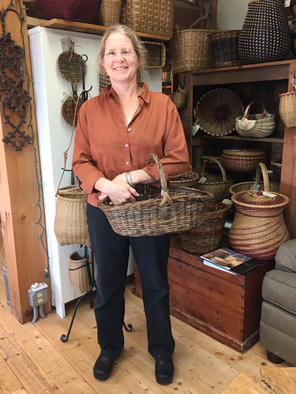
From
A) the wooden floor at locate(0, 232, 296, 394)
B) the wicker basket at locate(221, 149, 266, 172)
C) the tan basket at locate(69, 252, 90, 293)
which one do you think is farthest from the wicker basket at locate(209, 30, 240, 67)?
the wooden floor at locate(0, 232, 296, 394)

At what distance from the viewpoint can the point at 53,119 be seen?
2.07m

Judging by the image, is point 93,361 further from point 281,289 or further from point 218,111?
point 218,111

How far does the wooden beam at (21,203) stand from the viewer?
1.97m

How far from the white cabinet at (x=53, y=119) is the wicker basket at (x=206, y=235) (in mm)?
695

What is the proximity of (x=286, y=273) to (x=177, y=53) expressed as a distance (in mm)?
1705

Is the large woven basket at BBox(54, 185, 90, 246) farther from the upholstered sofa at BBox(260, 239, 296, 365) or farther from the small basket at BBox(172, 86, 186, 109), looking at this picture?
the small basket at BBox(172, 86, 186, 109)

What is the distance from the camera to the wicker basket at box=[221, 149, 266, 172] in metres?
2.57

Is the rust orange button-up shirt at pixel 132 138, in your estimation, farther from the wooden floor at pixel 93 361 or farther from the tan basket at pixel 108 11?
the wooden floor at pixel 93 361

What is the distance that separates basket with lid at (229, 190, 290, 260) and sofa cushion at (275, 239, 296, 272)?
4.6 inches

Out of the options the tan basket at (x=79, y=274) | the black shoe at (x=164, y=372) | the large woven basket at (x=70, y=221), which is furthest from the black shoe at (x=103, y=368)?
the large woven basket at (x=70, y=221)

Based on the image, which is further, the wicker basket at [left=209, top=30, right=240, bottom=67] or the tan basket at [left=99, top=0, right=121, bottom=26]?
the wicker basket at [left=209, top=30, right=240, bottom=67]

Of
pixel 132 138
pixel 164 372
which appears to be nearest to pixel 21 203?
pixel 132 138

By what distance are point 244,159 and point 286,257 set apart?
90 cm

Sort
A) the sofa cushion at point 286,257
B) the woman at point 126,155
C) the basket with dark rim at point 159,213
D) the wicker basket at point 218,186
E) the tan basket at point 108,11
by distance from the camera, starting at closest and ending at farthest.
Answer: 1. the basket with dark rim at point 159,213
2. the woman at point 126,155
3. the sofa cushion at point 286,257
4. the tan basket at point 108,11
5. the wicker basket at point 218,186
